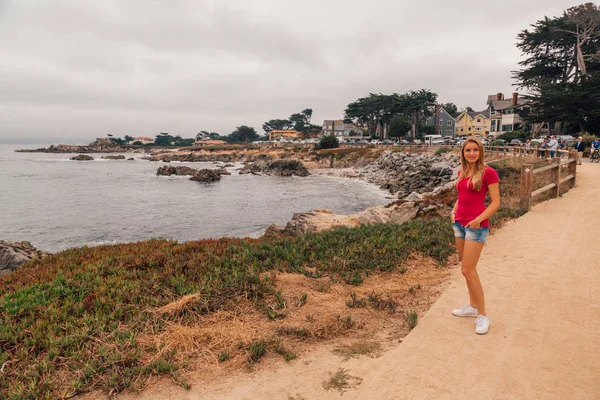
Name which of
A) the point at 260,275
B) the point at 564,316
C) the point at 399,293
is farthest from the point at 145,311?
the point at 564,316

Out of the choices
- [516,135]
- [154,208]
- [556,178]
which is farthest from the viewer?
[516,135]

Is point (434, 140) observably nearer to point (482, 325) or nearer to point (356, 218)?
point (356, 218)

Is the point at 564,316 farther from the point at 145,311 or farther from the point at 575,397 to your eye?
the point at 145,311

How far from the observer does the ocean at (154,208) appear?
67.5 feet

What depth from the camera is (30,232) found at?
21141 millimetres

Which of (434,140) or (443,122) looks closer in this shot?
(434,140)

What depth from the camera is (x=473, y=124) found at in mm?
85625

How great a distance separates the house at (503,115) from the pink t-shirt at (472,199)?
74504mm

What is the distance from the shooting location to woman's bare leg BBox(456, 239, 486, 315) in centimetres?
460

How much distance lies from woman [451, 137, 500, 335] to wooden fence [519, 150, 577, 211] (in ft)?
28.9

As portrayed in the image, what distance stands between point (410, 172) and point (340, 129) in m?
98.9

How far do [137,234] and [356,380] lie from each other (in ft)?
64.0

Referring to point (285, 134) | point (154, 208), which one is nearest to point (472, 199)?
point (154, 208)

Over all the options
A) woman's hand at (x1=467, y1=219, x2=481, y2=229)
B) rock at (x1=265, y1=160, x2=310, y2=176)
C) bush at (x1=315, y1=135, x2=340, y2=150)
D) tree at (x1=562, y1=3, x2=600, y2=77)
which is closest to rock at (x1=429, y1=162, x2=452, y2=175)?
tree at (x1=562, y1=3, x2=600, y2=77)
